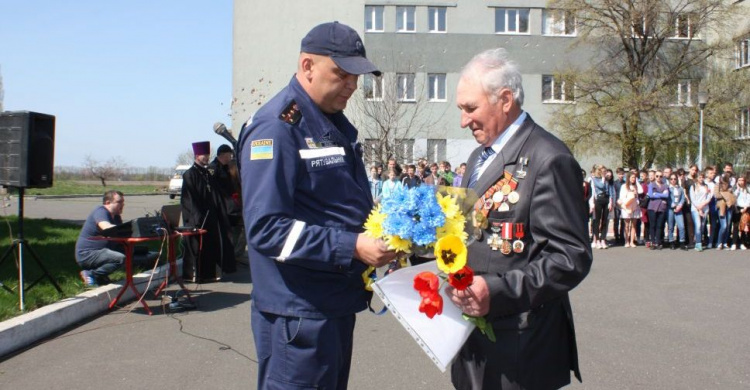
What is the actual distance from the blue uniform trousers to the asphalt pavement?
2700 mm

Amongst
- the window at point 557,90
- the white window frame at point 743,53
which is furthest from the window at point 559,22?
the white window frame at point 743,53

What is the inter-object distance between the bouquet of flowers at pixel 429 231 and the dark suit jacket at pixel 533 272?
0.53 ft

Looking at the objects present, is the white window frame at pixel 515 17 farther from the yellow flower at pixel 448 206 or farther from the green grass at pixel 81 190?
the yellow flower at pixel 448 206

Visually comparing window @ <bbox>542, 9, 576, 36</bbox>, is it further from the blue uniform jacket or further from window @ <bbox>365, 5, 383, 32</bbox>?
the blue uniform jacket

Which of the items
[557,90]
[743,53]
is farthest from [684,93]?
[557,90]

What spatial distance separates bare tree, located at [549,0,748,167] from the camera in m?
33.9

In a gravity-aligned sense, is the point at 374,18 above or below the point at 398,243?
above

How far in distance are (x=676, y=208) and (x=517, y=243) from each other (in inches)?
588

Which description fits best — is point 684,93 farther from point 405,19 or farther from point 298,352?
point 298,352

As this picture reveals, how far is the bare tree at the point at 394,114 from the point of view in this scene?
3238 cm

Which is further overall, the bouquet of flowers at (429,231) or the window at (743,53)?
the window at (743,53)

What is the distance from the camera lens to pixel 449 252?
2.17 meters

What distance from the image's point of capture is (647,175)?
17.5 metres

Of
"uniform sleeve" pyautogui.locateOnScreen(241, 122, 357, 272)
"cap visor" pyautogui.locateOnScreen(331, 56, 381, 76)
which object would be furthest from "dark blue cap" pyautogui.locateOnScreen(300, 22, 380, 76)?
"uniform sleeve" pyautogui.locateOnScreen(241, 122, 357, 272)
